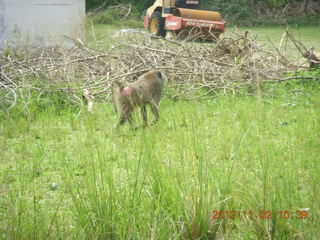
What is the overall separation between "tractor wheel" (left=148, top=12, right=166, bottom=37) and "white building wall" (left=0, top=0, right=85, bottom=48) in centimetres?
699

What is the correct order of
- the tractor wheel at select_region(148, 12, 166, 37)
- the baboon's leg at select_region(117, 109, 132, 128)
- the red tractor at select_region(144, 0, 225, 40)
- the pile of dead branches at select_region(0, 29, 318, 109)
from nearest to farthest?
the baboon's leg at select_region(117, 109, 132, 128) → the pile of dead branches at select_region(0, 29, 318, 109) → the red tractor at select_region(144, 0, 225, 40) → the tractor wheel at select_region(148, 12, 166, 37)

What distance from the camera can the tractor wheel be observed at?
756 inches

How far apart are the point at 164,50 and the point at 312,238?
20.3 feet

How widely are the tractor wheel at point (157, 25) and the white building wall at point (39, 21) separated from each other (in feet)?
22.9

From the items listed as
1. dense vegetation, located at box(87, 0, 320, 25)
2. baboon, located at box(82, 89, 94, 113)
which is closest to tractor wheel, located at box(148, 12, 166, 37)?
dense vegetation, located at box(87, 0, 320, 25)

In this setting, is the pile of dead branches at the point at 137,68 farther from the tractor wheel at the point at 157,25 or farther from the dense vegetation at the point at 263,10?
the dense vegetation at the point at 263,10
